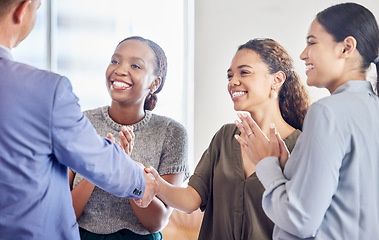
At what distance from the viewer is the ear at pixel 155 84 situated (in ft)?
6.69

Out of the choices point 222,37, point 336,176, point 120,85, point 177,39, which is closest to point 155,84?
point 120,85

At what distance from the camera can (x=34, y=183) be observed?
3.71ft

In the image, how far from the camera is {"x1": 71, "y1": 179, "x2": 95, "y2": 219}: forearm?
173 cm

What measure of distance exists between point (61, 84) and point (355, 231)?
2.75 ft

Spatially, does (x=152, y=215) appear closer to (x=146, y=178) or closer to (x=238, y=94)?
(x=146, y=178)

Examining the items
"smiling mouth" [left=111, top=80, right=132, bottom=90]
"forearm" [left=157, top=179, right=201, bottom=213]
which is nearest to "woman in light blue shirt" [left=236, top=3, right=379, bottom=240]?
"forearm" [left=157, top=179, right=201, bottom=213]

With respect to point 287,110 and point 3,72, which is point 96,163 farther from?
point 287,110

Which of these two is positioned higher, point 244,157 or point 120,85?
point 120,85

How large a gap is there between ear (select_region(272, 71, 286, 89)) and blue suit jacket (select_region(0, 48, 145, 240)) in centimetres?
89

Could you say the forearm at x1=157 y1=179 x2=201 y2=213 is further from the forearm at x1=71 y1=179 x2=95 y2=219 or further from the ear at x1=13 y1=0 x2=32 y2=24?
the ear at x1=13 y1=0 x2=32 y2=24

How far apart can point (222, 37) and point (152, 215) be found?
2168 mm

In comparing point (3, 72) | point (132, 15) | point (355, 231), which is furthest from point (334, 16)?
point (132, 15)

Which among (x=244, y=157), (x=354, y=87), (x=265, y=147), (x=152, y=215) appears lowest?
(x=152, y=215)

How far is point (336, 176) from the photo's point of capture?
42.2 inches
